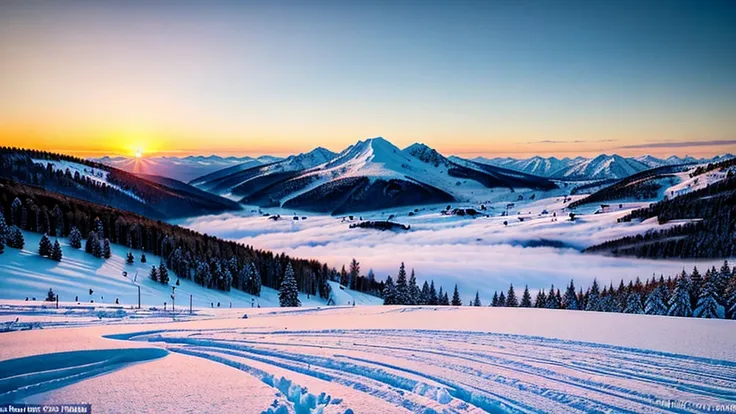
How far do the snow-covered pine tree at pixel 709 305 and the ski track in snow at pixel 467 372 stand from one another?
33555mm

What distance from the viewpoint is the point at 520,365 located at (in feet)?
40.5

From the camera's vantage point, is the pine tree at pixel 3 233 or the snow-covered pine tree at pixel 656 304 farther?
the pine tree at pixel 3 233

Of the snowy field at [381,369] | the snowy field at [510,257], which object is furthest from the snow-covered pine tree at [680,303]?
the snowy field at [510,257]

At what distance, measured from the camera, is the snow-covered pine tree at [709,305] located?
122 ft

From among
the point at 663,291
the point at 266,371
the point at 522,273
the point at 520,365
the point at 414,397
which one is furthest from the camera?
the point at 522,273

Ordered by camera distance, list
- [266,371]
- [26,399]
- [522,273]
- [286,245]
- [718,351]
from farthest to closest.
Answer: [286,245], [522,273], [718,351], [266,371], [26,399]

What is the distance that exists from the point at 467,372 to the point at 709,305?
4111 centimetres

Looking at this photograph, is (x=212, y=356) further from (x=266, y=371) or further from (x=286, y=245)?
(x=286, y=245)

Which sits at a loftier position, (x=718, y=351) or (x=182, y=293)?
(x=718, y=351)

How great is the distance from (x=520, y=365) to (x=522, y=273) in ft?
455

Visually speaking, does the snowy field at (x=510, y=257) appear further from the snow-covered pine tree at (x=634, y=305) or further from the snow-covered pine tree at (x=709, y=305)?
the snow-covered pine tree at (x=709, y=305)

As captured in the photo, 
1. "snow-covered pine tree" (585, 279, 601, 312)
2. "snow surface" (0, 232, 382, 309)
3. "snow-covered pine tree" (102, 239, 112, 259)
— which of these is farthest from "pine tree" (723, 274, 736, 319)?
"snow-covered pine tree" (102, 239, 112, 259)

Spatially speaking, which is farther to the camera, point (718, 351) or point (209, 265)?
point (209, 265)

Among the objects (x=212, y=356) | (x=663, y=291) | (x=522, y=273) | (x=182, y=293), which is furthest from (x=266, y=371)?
(x=522, y=273)
